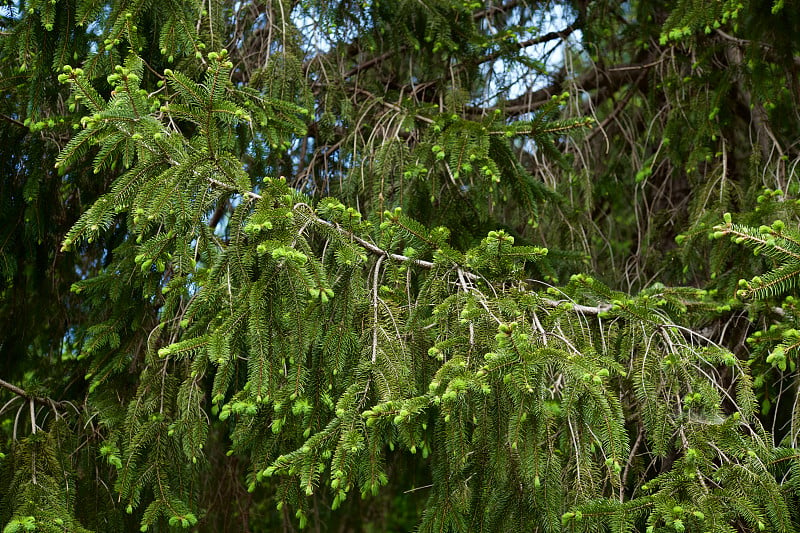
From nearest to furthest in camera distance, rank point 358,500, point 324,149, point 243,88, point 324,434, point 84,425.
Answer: point 324,434
point 243,88
point 84,425
point 324,149
point 358,500

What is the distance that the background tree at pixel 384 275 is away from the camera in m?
2.33

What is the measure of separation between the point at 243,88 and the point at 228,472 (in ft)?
8.25

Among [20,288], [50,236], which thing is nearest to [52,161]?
[50,236]

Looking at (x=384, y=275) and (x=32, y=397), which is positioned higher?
(x=384, y=275)

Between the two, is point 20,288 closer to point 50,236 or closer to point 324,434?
Result: point 50,236

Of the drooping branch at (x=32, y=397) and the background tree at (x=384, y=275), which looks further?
the drooping branch at (x=32, y=397)

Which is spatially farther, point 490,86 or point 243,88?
point 490,86

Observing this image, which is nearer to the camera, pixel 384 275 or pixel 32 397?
pixel 384 275

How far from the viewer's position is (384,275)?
295 cm

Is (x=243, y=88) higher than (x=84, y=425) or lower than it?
higher

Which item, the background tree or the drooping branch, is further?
the drooping branch

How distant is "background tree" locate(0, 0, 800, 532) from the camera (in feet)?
7.66

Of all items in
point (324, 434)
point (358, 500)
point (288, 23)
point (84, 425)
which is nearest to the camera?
point (324, 434)

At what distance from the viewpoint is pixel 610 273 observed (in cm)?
473
